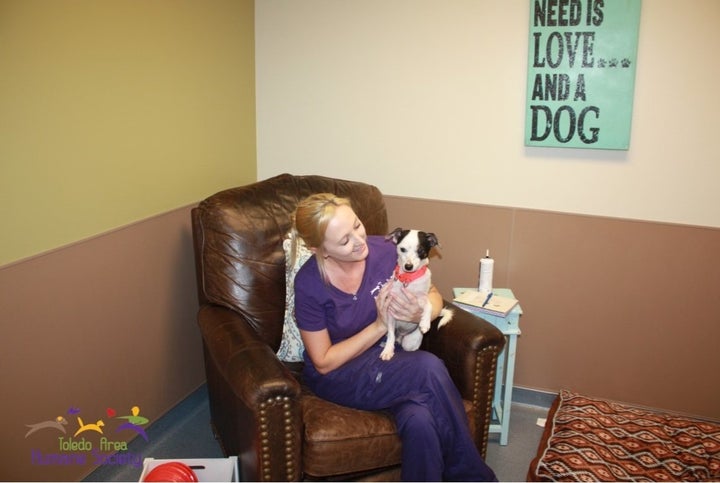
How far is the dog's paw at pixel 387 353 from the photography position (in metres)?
2.08

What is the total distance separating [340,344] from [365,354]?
Answer: 10 cm

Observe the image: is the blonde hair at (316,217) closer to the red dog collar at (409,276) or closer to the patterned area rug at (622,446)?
the red dog collar at (409,276)

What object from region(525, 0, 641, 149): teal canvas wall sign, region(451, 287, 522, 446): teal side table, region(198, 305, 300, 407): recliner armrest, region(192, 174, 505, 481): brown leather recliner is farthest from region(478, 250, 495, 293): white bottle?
region(198, 305, 300, 407): recliner armrest

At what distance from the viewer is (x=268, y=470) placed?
1.83m

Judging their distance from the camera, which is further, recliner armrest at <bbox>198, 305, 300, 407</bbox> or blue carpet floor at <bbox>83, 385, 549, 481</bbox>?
blue carpet floor at <bbox>83, 385, 549, 481</bbox>

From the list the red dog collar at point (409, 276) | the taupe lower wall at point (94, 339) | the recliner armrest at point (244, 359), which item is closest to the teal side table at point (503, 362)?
the red dog collar at point (409, 276)

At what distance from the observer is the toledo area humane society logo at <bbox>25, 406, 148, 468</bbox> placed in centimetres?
207

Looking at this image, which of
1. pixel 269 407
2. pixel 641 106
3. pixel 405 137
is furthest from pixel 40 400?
pixel 641 106

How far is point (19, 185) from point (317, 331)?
3.48ft

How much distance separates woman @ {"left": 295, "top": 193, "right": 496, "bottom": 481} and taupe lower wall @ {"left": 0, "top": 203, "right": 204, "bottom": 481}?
29.9 inches

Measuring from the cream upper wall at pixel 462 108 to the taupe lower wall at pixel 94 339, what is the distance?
900mm

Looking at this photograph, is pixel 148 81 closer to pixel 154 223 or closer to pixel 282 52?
pixel 154 223

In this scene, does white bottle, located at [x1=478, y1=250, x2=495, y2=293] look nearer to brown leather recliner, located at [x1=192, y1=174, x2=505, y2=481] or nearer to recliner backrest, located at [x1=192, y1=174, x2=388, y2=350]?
brown leather recliner, located at [x1=192, y1=174, x2=505, y2=481]

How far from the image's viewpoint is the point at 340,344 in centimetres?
209
